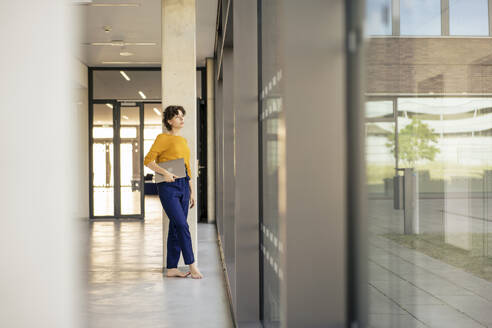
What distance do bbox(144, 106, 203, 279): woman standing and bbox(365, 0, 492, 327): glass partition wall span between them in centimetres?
398

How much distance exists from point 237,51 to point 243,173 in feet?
2.61

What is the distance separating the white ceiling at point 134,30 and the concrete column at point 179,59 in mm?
1367

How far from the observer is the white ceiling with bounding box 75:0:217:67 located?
7.23 m

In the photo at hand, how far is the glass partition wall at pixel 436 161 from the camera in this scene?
93 cm

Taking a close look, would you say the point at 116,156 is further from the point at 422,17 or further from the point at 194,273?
the point at 422,17

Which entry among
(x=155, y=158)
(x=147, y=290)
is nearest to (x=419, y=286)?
(x=147, y=290)

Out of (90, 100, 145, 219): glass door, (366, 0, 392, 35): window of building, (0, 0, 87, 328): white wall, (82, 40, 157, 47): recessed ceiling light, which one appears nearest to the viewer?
(0, 0, 87, 328): white wall

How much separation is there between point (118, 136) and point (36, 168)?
440 inches

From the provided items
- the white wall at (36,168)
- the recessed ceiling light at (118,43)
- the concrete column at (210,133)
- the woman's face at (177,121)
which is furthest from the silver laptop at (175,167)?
the concrete column at (210,133)

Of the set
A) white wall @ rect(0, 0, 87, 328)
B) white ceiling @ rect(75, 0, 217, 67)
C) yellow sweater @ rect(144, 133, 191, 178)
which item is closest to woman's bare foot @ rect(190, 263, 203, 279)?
yellow sweater @ rect(144, 133, 191, 178)

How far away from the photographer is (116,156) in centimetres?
1159

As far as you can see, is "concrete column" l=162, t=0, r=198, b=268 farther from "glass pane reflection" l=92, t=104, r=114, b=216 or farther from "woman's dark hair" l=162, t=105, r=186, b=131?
"glass pane reflection" l=92, t=104, r=114, b=216

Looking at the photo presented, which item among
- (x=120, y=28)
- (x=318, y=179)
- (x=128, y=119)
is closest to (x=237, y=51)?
(x=318, y=179)

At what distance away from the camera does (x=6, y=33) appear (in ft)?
2.10
